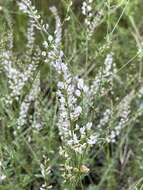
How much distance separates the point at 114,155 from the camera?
2.16 m

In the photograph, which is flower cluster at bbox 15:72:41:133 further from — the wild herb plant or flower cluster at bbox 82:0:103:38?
flower cluster at bbox 82:0:103:38

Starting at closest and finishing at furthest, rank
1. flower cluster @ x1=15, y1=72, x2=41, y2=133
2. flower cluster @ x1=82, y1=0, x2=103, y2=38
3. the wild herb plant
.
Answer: the wild herb plant
flower cluster @ x1=82, y1=0, x2=103, y2=38
flower cluster @ x1=15, y1=72, x2=41, y2=133

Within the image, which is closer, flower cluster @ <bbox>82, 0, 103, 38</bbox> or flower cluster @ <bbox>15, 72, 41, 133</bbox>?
flower cluster @ <bbox>82, 0, 103, 38</bbox>

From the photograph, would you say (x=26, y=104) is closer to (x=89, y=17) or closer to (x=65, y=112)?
(x=89, y=17)

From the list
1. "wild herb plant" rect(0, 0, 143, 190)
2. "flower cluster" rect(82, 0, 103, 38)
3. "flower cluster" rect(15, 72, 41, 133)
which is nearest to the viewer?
"wild herb plant" rect(0, 0, 143, 190)

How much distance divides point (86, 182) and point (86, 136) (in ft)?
3.35

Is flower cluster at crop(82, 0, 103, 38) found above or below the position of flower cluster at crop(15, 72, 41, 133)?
above

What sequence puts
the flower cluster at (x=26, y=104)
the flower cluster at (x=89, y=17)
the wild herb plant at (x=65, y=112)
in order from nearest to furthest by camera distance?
the wild herb plant at (x=65, y=112) < the flower cluster at (x=89, y=17) < the flower cluster at (x=26, y=104)

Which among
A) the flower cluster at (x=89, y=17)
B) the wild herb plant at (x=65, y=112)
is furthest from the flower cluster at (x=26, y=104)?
the flower cluster at (x=89, y=17)

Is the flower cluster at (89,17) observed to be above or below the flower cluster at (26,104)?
above

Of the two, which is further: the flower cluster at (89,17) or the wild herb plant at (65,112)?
the flower cluster at (89,17)

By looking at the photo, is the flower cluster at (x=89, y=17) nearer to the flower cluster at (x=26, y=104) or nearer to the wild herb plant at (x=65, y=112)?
the wild herb plant at (x=65, y=112)

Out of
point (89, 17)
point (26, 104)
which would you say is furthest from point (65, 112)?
point (26, 104)

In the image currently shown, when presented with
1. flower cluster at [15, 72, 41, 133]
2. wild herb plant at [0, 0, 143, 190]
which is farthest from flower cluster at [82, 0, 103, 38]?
flower cluster at [15, 72, 41, 133]
